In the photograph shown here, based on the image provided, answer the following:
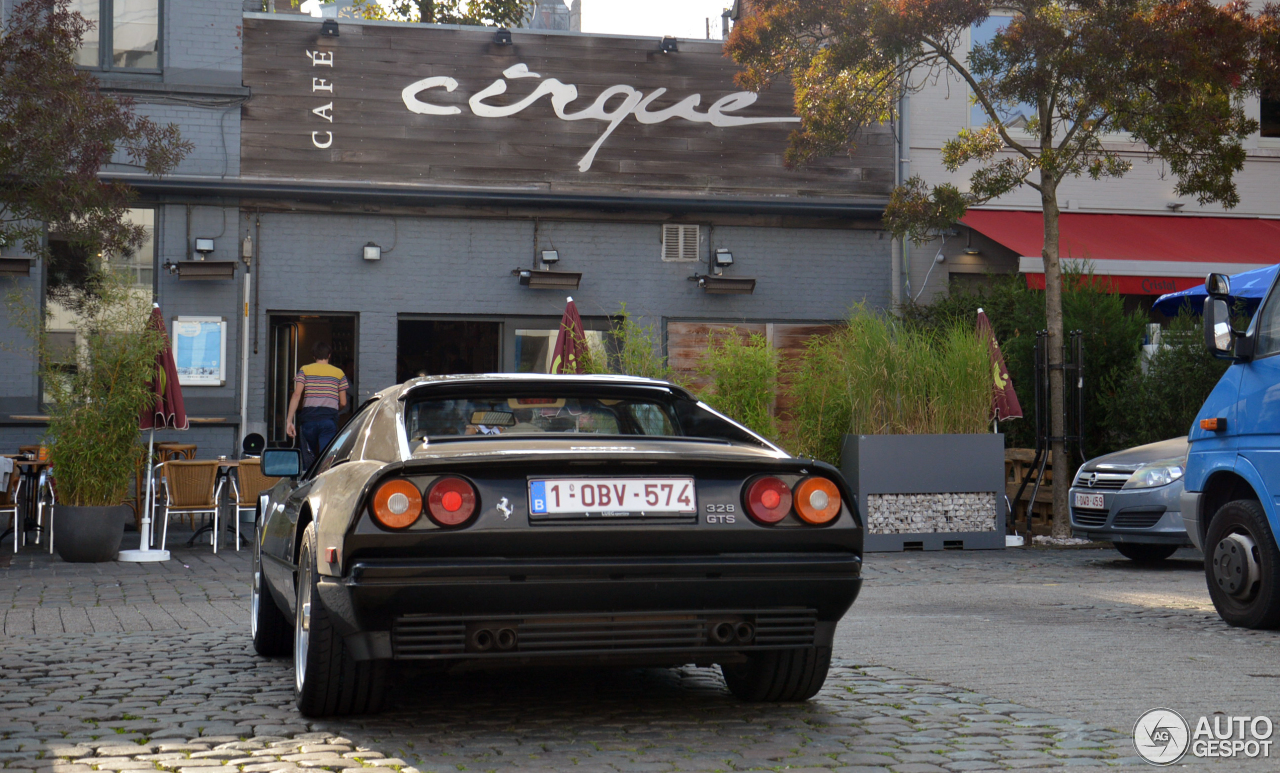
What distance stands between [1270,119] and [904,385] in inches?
413

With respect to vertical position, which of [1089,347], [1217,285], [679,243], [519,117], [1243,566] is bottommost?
[1243,566]

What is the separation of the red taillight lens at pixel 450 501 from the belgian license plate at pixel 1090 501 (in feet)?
26.1

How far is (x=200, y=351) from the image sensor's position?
1599cm

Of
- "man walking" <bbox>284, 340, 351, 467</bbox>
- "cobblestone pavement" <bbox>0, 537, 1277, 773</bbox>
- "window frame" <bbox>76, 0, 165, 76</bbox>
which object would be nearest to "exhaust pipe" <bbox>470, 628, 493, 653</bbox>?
"cobblestone pavement" <bbox>0, 537, 1277, 773</bbox>

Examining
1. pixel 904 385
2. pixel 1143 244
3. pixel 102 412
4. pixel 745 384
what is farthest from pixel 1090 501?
pixel 102 412

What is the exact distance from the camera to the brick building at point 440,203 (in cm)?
1608

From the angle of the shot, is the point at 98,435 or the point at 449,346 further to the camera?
the point at 449,346

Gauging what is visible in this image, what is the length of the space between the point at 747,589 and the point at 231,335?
13.1 metres

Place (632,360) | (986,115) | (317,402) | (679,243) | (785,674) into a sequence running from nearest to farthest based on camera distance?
(785,674) < (632,360) < (317,402) < (679,243) < (986,115)

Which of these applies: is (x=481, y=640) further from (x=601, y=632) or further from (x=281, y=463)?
(x=281, y=463)

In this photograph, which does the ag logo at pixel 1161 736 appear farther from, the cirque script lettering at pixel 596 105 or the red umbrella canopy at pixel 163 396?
the cirque script lettering at pixel 596 105

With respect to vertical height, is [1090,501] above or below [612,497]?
below

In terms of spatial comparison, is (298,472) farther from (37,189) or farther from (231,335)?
(231,335)

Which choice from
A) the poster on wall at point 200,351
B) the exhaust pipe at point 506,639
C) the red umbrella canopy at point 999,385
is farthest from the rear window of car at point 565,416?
the poster on wall at point 200,351
